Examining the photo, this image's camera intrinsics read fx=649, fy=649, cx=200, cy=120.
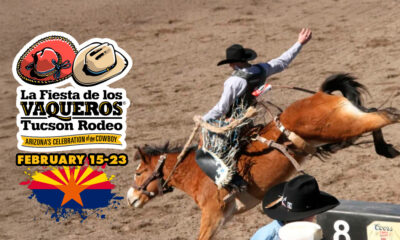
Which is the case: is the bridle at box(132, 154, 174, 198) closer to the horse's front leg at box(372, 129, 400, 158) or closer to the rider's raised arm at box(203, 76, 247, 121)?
the rider's raised arm at box(203, 76, 247, 121)

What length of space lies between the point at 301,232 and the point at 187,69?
33.3 feet

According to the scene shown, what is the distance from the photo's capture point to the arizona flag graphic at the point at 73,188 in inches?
366

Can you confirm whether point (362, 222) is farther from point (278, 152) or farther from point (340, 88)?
point (340, 88)

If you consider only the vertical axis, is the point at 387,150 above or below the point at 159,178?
above

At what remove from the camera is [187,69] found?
13281 millimetres

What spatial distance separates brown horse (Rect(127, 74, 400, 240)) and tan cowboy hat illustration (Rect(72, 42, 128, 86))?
6.05m

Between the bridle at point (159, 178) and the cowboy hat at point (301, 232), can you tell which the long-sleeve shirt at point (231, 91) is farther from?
the cowboy hat at point (301, 232)

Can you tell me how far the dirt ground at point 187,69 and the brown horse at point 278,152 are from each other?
551 millimetres

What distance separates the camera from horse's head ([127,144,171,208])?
729 cm

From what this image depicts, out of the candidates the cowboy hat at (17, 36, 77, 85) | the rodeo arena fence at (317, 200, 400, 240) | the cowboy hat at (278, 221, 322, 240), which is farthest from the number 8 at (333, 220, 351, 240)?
the cowboy hat at (17, 36, 77, 85)

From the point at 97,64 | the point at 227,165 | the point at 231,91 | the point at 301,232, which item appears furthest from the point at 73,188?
the point at 301,232

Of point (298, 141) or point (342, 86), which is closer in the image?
point (298, 141)

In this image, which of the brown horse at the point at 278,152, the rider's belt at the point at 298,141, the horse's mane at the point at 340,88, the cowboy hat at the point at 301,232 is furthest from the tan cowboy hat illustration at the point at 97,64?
the cowboy hat at the point at 301,232

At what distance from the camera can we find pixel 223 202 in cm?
682
